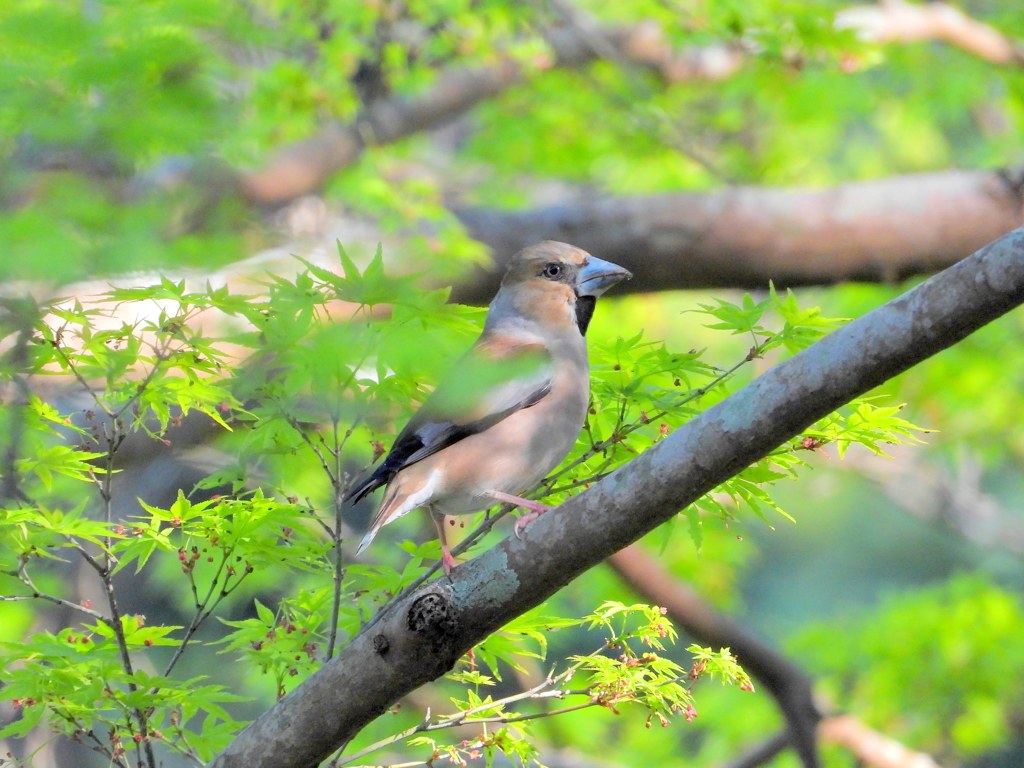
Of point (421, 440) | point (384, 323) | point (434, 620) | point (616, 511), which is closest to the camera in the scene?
point (616, 511)

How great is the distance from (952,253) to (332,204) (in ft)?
21.9

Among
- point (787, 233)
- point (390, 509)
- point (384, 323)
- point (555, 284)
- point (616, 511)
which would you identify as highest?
point (384, 323)

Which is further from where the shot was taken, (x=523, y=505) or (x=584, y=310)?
(x=584, y=310)

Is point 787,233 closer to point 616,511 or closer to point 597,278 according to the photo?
point 597,278

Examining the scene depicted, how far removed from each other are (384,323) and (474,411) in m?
0.63

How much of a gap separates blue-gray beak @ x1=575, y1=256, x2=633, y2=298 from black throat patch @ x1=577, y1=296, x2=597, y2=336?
0.03 metres

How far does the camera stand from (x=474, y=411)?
3389mm

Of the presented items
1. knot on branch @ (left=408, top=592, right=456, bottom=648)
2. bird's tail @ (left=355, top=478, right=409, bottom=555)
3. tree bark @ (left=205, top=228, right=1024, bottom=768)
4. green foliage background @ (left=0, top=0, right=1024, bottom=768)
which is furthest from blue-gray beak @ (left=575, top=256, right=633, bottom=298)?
knot on branch @ (left=408, top=592, right=456, bottom=648)

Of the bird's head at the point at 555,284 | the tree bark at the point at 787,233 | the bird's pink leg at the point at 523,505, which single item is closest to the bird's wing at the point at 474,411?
the bird's pink leg at the point at 523,505

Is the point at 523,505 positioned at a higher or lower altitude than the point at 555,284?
lower

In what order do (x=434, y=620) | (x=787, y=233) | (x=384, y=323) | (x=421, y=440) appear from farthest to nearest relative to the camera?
(x=787, y=233) < (x=421, y=440) < (x=384, y=323) < (x=434, y=620)

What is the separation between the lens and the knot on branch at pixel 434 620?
8.80 feet

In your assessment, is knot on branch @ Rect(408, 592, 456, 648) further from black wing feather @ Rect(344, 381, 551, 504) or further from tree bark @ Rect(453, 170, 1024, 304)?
tree bark @ Rect(453, 170, 1024, 304)

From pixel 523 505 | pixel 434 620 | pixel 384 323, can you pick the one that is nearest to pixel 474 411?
pixel 523 505
